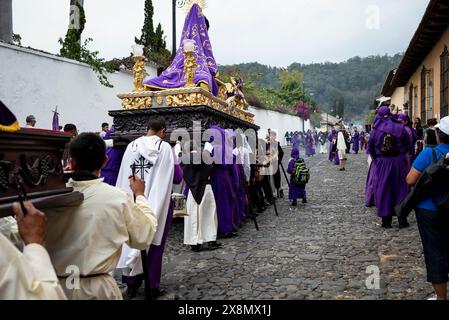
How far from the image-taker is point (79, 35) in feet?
49.6

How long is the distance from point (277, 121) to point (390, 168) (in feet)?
118

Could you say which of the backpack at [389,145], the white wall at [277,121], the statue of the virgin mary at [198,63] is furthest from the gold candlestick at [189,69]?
the white wall at [277,121]

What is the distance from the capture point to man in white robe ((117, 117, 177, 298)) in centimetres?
475

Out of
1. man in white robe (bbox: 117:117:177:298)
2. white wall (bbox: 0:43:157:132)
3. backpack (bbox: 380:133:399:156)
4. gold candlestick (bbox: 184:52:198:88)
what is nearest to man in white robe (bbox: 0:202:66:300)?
man in white robe (bbox: 117:117:177:298)

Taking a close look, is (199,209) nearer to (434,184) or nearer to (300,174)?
(434,184)

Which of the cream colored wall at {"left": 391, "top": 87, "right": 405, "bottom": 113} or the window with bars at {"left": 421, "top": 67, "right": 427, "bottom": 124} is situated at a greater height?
the cream colored wall at {"left": 391, "top": 87, "right": 405, "bottom": 113}

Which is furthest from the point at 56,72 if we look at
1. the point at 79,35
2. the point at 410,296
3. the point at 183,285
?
the point at 410,296

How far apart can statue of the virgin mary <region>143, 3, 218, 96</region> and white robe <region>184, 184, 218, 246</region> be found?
3.05 metres

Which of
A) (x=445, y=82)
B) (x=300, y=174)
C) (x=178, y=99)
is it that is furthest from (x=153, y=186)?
(x=445, y=82)

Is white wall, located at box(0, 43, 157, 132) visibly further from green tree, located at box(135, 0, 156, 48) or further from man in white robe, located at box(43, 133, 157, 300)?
man in white robe, located at box(43, 133, 157, 300)

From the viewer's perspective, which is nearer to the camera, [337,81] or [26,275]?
[26,275]

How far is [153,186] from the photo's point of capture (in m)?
5.05
